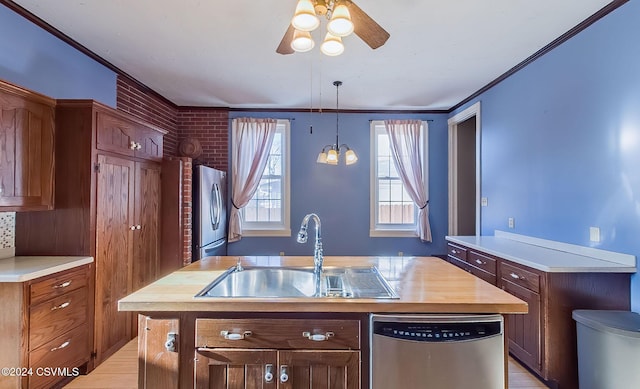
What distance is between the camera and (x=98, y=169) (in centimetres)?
239

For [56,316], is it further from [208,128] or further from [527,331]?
[527,331]

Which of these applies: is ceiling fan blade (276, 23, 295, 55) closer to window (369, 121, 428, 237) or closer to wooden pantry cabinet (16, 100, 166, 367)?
wooden pantry cabinet (16, 100, 166, 367)

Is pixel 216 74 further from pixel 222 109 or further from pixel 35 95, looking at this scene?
pixel 35 95

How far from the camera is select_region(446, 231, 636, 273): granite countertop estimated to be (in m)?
2.02

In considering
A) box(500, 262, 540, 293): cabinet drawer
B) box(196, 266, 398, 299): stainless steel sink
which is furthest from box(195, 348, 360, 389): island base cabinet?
box(500, 262, 540, 293): cabinet drawer

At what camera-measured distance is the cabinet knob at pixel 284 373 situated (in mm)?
1339

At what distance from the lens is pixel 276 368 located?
4.44ft

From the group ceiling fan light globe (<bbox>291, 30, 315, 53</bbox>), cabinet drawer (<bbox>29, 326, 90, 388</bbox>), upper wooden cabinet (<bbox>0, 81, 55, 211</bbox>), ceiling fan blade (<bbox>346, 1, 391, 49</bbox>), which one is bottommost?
cabinet drawer (<bbox>29, 326, 90, 388</bbox>)

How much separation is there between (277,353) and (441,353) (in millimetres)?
677

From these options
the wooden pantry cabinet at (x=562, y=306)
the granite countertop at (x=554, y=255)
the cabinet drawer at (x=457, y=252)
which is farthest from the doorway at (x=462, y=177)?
the wooden pantry cabinet at (x=562, y=306)

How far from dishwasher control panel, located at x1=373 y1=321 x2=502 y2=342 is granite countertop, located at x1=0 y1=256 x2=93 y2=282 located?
197cm

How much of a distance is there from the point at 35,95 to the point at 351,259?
7.84 ft

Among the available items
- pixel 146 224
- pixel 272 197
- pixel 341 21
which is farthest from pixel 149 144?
pixel 341 21

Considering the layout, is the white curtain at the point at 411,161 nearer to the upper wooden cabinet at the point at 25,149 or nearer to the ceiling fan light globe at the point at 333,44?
the ceiling fan light globe at the point at 333,44
